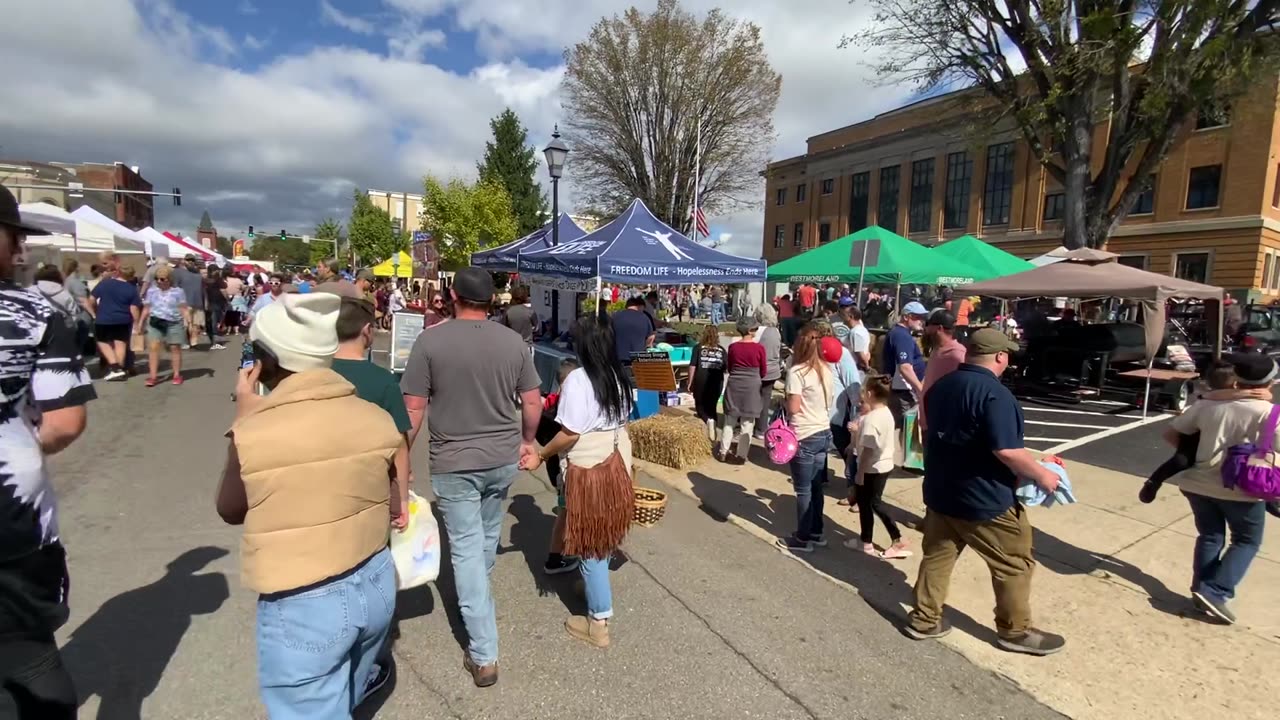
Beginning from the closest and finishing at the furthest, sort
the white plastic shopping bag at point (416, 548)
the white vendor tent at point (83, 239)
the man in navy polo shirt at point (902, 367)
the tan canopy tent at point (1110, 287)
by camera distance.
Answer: the white plastic shopping bag at point (416, 548)
the man in navy polo shirt at point (902, 367)
the tan canopy tent at point (1110, 287)
the white vendor tent at point (83, 239)

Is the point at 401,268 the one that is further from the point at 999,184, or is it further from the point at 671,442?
the point at 999,184

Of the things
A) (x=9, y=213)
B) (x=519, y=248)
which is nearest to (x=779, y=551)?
(x=9, y=213)

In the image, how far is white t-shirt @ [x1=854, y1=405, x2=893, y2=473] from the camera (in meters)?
4.54

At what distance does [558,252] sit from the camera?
10.5 meters

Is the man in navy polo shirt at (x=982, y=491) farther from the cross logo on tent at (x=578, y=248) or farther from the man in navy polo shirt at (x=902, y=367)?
the cross logo on tent at (x=578, y=248)

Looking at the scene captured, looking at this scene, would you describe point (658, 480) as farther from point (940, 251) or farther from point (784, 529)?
point (940, 251)

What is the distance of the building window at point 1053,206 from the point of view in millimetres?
36281

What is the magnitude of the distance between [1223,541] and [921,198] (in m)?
44.1

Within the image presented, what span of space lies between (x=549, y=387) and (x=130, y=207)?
90152 mm

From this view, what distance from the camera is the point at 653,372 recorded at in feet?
27.4

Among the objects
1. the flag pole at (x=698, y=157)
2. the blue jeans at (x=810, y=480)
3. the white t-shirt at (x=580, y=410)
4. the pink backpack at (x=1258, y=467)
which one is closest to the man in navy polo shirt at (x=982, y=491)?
the blue jeans at (x=810, y=480)

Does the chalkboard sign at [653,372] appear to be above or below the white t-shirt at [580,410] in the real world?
below

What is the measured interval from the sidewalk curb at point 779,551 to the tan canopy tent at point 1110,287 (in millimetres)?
7664

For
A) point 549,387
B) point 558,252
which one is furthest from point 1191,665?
point 558,252
